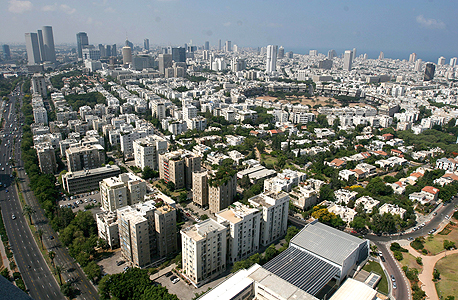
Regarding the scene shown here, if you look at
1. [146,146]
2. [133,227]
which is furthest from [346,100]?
[133,227]

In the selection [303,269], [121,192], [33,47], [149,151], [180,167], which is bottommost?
[303,269]

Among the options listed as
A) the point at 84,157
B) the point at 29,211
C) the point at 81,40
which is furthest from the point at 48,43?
the point at 29,211

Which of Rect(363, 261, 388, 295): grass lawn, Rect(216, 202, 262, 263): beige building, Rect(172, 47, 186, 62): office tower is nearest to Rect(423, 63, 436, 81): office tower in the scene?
Rect(172, 47, 186, 62): office tower

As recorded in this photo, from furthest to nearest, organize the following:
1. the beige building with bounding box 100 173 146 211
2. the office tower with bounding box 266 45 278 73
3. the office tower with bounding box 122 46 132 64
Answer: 1. the office tower with bounding box 122 46 132 64
2. the office tower with bounding box 266 45 278 73
3. the beige building with bounding box 100 173 146 211

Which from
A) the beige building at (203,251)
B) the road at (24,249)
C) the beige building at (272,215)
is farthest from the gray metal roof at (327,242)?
the road at (24,249)

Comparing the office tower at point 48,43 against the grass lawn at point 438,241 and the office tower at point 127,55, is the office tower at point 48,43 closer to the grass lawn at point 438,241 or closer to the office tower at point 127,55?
the office tower at point 127,55

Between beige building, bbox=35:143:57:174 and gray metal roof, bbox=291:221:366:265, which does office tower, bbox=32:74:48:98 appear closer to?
beige building, bbox=35:143:57:174

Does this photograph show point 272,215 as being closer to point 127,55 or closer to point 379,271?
point 379,271
